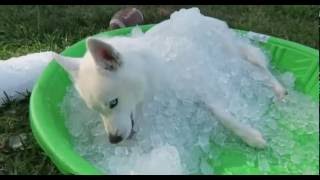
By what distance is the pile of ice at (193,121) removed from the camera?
3400 mm

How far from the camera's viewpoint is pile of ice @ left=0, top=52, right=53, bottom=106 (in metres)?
4.08

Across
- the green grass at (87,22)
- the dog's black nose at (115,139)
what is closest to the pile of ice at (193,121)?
the dog's black nose at (115,139)

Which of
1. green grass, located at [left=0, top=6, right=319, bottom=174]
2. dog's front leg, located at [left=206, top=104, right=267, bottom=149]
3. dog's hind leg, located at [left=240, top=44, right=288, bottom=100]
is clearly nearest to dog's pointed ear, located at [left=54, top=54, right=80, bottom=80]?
dog's front leg, located at [left=206, top=104, right=267, bottom=149]

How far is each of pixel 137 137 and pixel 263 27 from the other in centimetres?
229

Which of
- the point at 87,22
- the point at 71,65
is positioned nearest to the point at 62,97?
the point at 71,65

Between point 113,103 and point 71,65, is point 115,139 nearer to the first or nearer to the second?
point 113,103

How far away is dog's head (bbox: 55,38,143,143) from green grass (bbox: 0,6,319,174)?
3.49 ft

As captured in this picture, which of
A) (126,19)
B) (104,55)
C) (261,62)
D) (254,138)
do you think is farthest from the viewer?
(126,19)

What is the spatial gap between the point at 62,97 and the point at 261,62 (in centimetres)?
132

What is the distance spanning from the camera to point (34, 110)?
3496mm

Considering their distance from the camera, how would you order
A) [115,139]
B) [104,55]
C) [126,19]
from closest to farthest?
[104,55], [115,139], [126,19]

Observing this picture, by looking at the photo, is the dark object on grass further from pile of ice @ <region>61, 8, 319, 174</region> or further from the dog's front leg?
the dog's front leg

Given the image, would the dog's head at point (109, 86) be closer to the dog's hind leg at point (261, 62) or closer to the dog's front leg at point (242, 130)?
the dog's front leg at point (242, 130)

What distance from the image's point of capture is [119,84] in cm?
312
